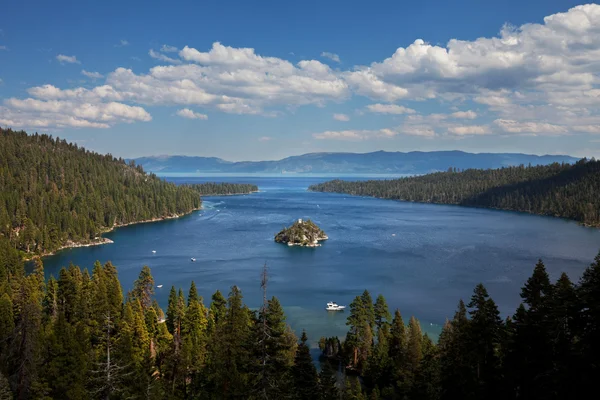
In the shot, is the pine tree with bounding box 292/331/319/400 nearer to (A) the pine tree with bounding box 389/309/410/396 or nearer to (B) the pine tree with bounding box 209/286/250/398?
(B) the pine tree with bounding box 209/286/250/398

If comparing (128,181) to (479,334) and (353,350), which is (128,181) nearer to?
(353,350)

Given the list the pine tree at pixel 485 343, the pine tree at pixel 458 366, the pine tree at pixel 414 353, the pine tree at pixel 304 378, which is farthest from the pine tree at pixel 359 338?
the pine tree at pixel 304 378

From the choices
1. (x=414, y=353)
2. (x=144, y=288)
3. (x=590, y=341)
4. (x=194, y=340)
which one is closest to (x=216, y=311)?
(x=194, y=340)

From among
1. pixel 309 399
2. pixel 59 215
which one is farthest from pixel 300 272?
pixel 59 215

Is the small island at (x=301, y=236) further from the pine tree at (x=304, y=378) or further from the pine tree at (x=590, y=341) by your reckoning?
the pine tree at (x=590, y=341)

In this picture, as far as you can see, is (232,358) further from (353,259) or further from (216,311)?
(353,259)

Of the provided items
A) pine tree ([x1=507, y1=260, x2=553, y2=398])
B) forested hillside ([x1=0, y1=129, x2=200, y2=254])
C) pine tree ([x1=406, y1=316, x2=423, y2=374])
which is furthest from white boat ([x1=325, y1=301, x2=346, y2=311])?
forested hillside ([x1=0, y1=129, x2=200, y2=254])
